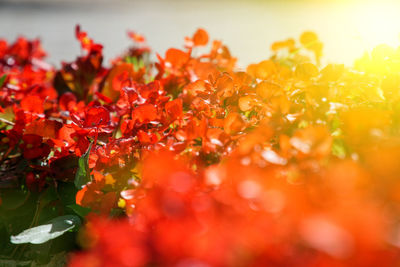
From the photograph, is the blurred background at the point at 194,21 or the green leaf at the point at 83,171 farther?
the blurred background at the point at 194,21

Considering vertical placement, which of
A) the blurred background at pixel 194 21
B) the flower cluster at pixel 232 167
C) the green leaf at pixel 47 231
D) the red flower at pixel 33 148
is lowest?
the blurred background at pixel 194 21

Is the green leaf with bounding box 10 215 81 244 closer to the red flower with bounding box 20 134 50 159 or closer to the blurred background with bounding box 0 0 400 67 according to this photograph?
the red flower with bounding box 20 134 50 159

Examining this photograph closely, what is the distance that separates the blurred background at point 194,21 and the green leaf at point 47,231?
449cm

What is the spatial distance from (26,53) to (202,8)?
7100 millimetres

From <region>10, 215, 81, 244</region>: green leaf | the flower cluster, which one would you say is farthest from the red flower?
<region>10, 215, 81, 244</region>: green leaf

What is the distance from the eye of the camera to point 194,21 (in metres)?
7.64

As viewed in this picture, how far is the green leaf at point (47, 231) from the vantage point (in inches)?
30.5

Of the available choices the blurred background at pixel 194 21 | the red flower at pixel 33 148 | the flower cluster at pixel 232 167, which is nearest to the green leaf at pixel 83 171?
the flower cluster at pixel 232 167

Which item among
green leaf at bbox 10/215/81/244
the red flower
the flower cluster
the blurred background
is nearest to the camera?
the flower cluster

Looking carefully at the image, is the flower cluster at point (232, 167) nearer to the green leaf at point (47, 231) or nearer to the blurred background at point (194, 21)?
the green leaf at point (47, 231)

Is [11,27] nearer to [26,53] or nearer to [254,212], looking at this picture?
[26,53]

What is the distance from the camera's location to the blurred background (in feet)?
19.3

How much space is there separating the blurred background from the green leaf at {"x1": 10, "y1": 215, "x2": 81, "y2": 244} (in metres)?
4.49

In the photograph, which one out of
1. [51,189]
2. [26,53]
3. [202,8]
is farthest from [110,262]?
[202,8]
